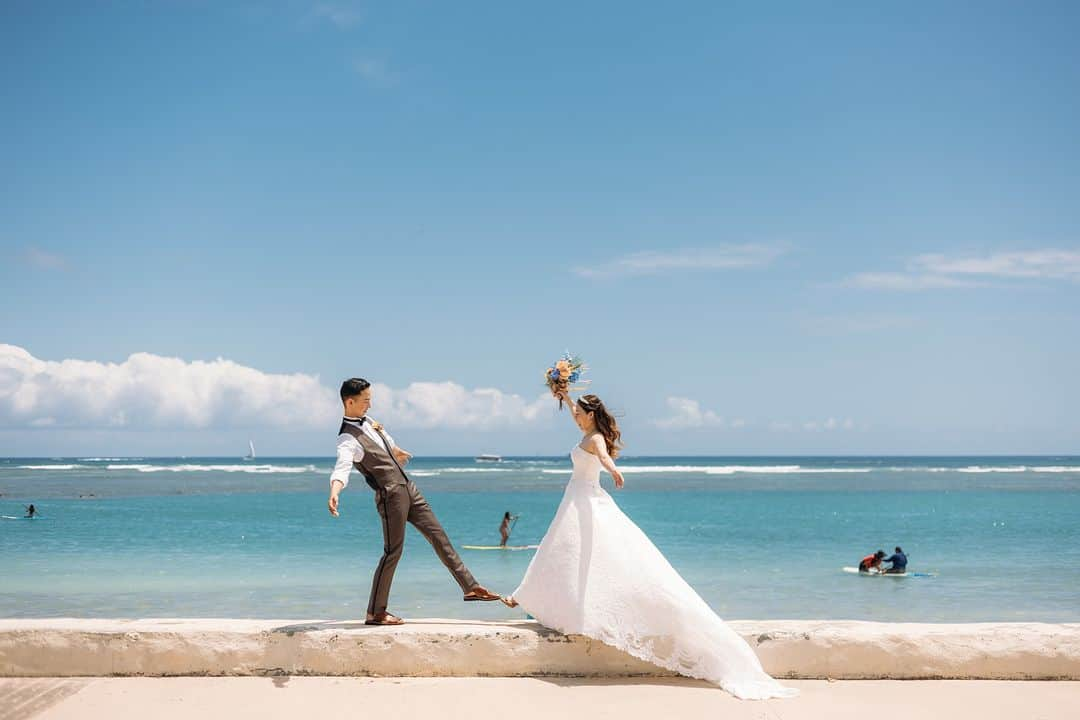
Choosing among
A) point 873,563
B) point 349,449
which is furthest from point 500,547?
Result: point 349,449

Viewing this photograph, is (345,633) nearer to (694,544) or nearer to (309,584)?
(309,584)

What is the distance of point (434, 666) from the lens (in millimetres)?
5121

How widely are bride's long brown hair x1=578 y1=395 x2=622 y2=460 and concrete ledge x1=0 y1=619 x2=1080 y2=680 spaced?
1.16 meters

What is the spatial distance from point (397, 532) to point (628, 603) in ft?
4.95

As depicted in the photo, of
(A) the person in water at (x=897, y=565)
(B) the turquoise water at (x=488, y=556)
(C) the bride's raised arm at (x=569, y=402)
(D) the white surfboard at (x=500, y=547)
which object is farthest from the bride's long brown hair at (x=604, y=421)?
(D) the white surfboard at (x=500, y=547)

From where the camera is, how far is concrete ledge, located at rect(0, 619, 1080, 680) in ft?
16.7

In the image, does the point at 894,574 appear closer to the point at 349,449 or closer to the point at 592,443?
the point at 592,443

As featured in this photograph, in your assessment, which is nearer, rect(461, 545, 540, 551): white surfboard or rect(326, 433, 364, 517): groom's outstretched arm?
rect(326, 433, 364, 517): groom's outstretched arm

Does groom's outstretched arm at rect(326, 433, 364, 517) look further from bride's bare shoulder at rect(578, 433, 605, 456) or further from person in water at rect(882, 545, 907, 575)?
person in water at rect(882, 545, 907, 575)

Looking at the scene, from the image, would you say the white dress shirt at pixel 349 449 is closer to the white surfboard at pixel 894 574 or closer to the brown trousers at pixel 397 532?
the brown trousers at pixel 397 532

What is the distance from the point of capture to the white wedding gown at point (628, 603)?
488cm

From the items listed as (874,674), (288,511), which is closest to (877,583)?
(874,674)

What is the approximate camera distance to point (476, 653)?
5.11 metres

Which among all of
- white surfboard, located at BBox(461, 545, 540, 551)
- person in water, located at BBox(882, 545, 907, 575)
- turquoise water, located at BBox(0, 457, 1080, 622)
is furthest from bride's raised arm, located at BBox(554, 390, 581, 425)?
white surfboard, located at BBox(461, 545, 540, 551)
